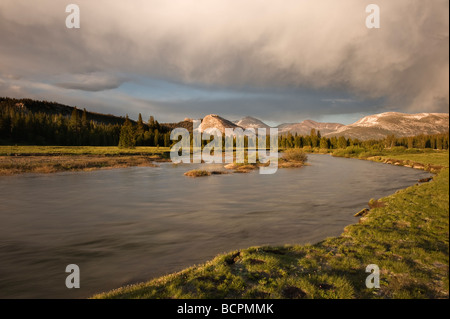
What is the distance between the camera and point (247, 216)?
23703 mm

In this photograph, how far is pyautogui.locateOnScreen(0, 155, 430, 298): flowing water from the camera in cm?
1311

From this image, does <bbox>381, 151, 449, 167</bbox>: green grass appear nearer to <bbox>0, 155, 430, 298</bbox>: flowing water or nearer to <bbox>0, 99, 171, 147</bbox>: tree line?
<bbox>0, 155, 430, 298</bbox>: flowing water

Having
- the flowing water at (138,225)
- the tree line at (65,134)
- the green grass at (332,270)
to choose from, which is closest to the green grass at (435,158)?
the green grass at (332,270)

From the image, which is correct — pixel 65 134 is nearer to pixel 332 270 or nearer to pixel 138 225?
pixel 138 225

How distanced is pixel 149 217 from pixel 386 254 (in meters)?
19.2

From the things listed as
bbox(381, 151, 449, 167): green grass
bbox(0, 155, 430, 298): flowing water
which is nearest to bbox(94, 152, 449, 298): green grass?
bbox(381, 151, 449, 167): green grass

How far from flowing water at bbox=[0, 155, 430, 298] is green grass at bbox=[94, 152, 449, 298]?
2.93 metres

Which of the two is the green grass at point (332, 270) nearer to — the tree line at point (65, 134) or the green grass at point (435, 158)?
the green grass at point (435, 158)

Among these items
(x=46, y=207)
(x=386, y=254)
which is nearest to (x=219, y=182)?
(x=46, y=207)

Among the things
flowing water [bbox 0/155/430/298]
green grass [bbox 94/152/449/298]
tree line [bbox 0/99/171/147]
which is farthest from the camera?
tree line [bbox 0/99/171/147]

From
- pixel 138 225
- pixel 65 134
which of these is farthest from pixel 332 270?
pixel 65 134
